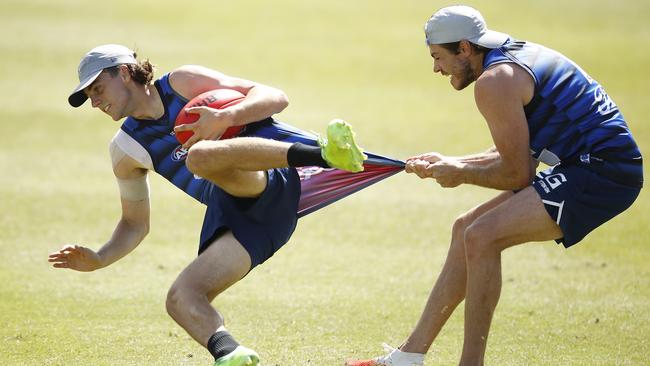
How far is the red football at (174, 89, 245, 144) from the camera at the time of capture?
6.43 meters

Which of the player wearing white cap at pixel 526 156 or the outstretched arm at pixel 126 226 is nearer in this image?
the player wearing white cap at pixel 526 156

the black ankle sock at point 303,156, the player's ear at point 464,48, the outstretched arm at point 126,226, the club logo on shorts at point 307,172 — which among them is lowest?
the outstretched arm at point 126,226

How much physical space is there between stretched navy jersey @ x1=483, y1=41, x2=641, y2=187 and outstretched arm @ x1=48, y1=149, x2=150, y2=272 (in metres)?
2.69

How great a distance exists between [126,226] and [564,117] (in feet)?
10.6

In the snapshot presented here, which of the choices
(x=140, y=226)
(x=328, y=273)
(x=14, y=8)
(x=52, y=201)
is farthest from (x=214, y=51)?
(x=140, y=226)

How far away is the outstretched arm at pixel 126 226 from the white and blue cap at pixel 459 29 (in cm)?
239

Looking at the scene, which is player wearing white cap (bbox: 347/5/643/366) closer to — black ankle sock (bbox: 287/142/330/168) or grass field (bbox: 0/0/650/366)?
black ankle sock (bbox: 287/142/330/168)

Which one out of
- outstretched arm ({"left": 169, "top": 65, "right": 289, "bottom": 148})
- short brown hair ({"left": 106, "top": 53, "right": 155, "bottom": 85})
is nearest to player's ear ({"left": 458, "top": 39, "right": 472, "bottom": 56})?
outstretched arm ({"left": 169, "top": 65, "right": 289, "bottom": 148})

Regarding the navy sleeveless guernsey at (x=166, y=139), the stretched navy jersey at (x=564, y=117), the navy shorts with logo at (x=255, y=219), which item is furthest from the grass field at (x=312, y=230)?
the stretched navy jersey at (x=564, y=117)

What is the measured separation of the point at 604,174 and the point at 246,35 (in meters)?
19.2

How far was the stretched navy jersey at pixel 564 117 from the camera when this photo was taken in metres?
5.94

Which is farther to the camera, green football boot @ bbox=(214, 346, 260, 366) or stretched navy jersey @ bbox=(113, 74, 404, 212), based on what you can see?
stretched navy jersey @ bbox=(113, 74, 404, 212)

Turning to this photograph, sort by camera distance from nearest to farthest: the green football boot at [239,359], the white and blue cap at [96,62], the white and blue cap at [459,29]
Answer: the green football boot at [239,359] < the white and blue cap at [459,29] < the white and blue cap at [96,62]

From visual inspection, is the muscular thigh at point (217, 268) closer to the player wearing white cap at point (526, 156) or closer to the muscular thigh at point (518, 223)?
the player wearing white cap at point (526, 156)
